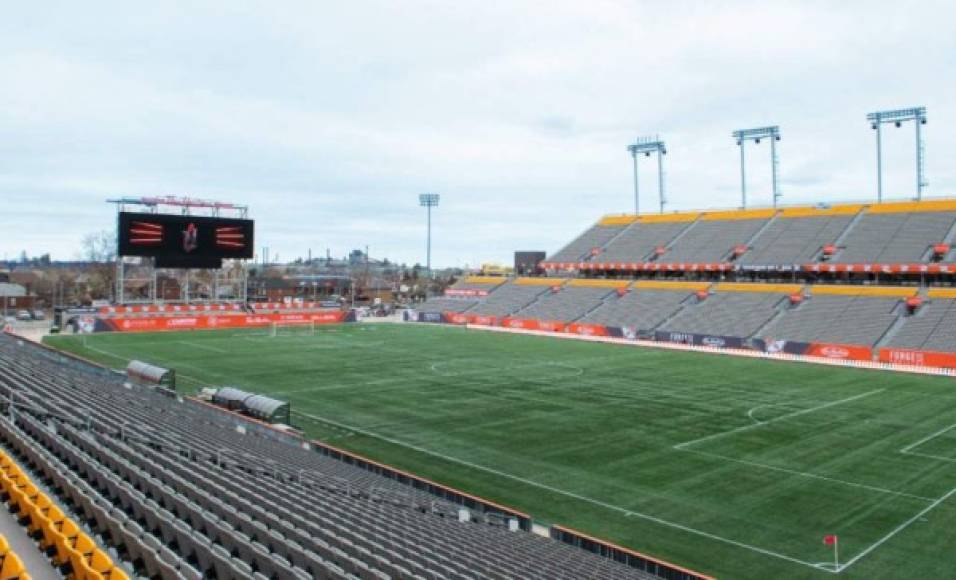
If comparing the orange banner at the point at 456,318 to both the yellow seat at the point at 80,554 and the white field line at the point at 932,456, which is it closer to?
Result: the white field line at the point at 932,456

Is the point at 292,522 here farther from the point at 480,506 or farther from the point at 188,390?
the point at 188,390

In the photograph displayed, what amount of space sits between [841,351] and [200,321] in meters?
52.2

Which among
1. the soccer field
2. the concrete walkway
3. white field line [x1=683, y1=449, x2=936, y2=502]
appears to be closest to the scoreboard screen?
the soccer field

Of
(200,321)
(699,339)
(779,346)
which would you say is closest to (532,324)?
(699,339)

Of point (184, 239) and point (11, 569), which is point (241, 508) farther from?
point (184, 239)

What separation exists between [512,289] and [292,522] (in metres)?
66.6

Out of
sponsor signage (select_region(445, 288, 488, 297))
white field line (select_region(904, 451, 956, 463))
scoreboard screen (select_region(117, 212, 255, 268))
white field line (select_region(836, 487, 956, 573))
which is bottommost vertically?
white field line (select_region(836, 487, 956, 573))

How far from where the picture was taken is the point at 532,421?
28000 millimetres

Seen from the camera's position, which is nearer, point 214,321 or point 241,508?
point 241,508

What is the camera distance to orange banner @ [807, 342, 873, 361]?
150 feet

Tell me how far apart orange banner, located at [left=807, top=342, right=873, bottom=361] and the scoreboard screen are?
4480 cm

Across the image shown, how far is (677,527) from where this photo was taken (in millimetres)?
16969

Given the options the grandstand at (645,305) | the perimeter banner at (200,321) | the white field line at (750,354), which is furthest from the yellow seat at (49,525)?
the perimeter banner at (200,321)

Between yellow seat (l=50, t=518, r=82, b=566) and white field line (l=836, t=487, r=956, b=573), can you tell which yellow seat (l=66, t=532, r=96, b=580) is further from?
white field line (l=836, t=487, r=956, b=573)
